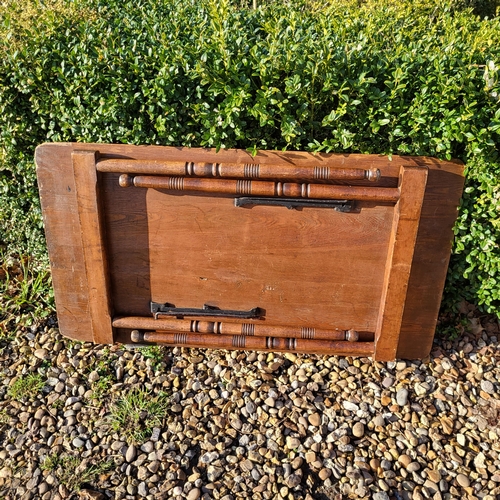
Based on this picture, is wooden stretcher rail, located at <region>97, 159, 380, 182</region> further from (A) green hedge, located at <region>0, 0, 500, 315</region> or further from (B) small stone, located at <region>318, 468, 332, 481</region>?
(B) small stone, located at <region>318, 468, 332, 481</region>

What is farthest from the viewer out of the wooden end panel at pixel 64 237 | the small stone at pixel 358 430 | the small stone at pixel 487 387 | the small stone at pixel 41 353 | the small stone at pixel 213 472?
the small stone at pixel 41 353

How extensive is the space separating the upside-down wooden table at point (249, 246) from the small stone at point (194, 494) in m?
0.91

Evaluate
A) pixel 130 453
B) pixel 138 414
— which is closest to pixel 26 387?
pixel 138 414

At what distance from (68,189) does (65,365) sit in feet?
3.92

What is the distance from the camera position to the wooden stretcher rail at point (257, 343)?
3.17 meters

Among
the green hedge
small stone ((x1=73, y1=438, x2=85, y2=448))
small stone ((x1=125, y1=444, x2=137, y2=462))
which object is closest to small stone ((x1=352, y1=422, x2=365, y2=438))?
the green hedge

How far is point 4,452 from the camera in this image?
2.81 m

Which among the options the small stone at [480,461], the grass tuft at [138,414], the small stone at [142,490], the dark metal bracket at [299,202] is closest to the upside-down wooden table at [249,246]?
the dark metal bracket at [299,202]

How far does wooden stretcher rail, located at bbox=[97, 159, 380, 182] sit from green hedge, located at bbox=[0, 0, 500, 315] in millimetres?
164

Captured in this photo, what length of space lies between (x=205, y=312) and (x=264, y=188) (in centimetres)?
93

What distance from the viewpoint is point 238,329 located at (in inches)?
125

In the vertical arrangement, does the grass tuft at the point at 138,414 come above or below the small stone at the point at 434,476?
above

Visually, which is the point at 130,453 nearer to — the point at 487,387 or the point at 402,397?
the point at 402,397

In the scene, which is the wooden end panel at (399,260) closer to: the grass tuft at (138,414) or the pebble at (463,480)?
the pebble at (463,480)
